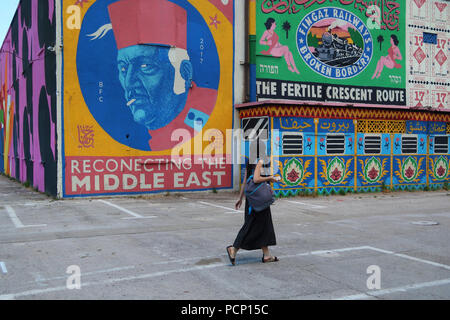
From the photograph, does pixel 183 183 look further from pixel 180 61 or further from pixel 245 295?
pixel 245 295

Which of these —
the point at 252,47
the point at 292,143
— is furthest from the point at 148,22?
the point at 292,143

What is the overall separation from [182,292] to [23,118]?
1843cm

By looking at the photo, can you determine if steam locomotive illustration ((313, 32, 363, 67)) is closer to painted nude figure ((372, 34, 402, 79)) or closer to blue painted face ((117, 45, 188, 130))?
painted nude figure ((372, 34, 402, 79))

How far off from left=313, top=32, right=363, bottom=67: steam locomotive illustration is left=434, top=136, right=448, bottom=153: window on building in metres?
4.83

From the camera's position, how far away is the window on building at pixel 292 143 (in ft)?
50.2

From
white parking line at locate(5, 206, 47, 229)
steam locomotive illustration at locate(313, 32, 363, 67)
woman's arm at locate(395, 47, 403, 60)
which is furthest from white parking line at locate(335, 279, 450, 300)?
woman's arm at locate(395, 47, 403, 60)

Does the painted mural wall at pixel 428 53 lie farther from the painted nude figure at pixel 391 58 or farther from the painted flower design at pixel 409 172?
the painted flower design at pixel 409 172

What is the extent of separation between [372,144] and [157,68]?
8589 millimetres

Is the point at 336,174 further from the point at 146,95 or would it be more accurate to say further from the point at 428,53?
the point at 428,53

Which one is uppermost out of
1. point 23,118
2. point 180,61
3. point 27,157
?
point 180,61

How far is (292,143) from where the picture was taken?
607 inches

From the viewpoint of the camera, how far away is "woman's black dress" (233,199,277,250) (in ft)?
21.6
